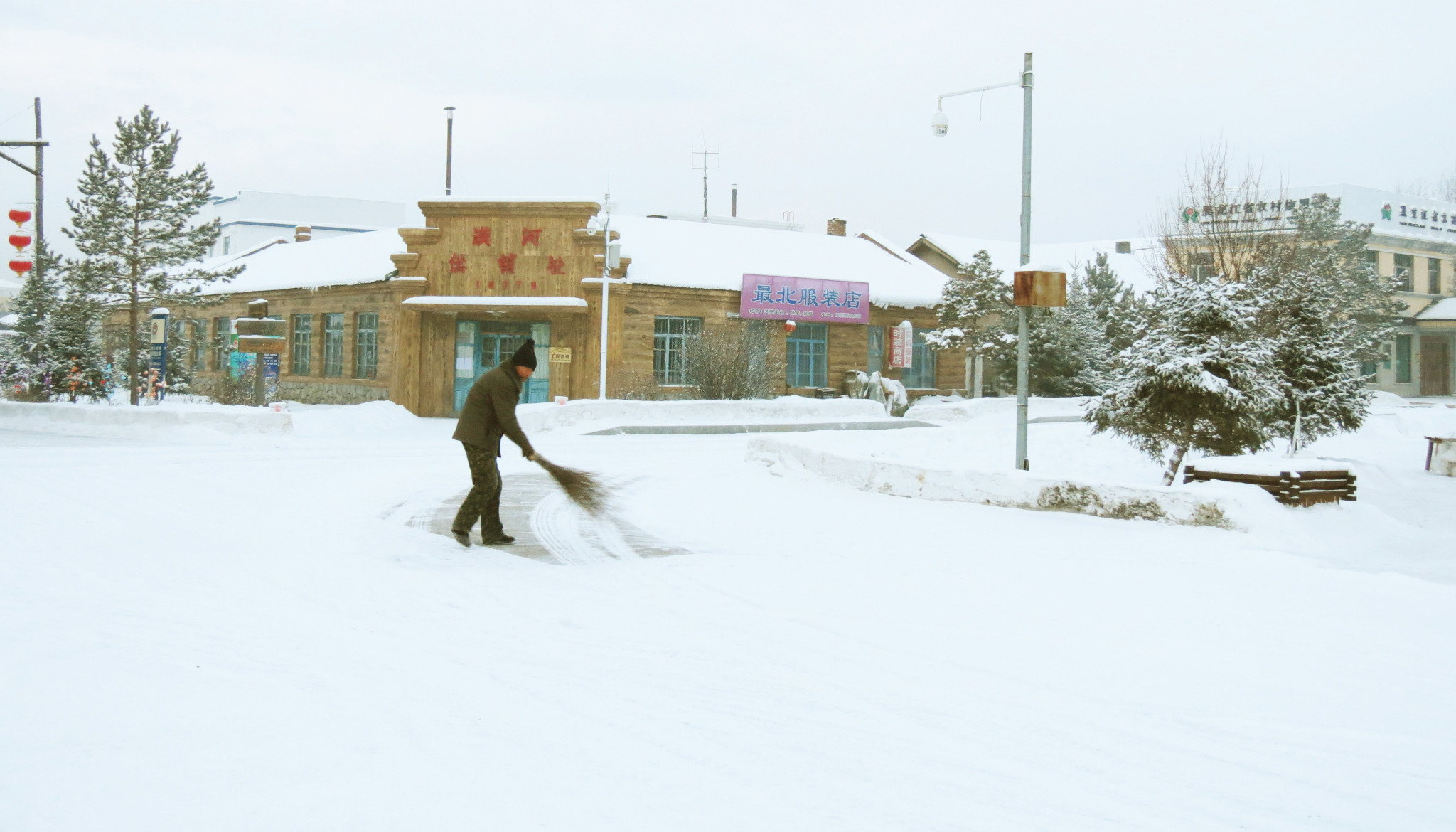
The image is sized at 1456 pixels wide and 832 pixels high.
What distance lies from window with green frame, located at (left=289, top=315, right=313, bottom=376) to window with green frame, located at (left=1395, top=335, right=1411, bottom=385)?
40843 mm

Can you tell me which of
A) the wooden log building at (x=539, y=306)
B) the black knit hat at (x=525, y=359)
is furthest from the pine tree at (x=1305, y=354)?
the wooden log building at (x=539, y=306)

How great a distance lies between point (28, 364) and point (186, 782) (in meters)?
27.0

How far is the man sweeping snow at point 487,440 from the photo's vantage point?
29.8ft

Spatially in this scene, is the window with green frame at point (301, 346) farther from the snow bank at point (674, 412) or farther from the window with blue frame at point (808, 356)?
the window with blue frame at point (808, 356)

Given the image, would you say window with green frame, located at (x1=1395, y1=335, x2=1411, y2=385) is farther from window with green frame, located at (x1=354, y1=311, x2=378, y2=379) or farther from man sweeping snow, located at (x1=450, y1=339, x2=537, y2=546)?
man sweeping snow, located at (x1=450, y1=339, x2=537, y2=546)

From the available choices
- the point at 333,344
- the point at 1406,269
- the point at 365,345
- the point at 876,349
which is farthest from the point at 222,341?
the point at 1406,269

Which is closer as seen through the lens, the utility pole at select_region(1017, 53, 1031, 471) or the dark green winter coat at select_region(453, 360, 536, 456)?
the dark green winter coat at select_region(453, 360, 536, 456)

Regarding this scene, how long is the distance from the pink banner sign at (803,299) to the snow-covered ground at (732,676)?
67.6ft

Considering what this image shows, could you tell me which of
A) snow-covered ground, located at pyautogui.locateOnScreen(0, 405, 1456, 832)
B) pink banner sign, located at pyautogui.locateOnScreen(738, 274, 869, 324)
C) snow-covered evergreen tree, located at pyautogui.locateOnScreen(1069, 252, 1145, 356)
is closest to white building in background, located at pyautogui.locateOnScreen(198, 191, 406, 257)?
pink banner sign, located at pyautogui.locateOnScreen(738, 274, 869, 324)

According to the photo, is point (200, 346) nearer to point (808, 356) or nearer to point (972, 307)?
point (808, 356)

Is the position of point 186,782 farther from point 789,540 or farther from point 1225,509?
point 1225,509

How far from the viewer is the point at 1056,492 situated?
10883 mm

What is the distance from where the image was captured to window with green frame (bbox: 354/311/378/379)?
31.0 m

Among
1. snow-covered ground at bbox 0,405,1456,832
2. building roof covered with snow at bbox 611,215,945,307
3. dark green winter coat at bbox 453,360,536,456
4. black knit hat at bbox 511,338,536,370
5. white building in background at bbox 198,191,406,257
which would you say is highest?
white building in background at bbox 198,191,406,257
